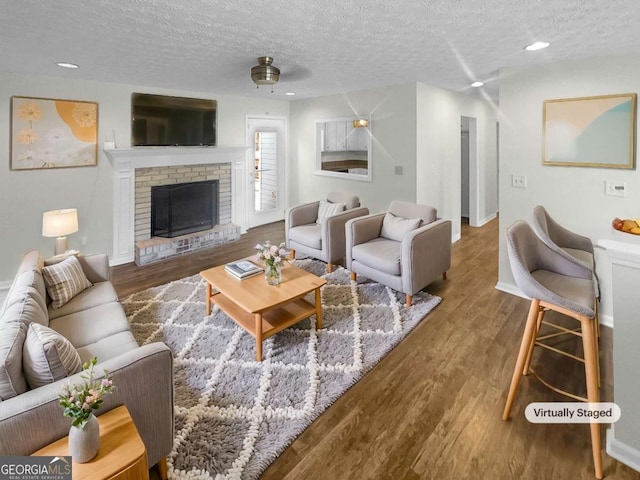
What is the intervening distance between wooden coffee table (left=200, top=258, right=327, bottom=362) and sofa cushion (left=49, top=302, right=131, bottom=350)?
775mm

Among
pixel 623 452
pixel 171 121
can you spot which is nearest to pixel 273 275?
pixel 623 452

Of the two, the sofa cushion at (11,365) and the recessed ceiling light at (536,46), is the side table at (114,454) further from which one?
the recessed ceiling light at (536,46)

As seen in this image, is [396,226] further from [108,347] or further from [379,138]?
[108,347]

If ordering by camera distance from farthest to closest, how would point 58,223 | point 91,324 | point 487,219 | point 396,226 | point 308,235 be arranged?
point 487,219 → point 308,235 → point 396,226 → point 58,223 → point 91,324

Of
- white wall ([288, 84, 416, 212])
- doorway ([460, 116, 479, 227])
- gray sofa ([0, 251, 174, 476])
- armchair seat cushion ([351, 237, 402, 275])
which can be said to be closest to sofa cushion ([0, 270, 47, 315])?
Answer: gray sofa ([0, 251, 174, 476])

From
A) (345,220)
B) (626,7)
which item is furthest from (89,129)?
(626,7)

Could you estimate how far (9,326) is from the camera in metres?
1.69

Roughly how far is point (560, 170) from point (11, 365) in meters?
4.12

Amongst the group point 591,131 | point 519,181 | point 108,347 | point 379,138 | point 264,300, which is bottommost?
point 108,347

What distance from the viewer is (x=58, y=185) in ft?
14.1

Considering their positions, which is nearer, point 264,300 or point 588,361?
point 588,361

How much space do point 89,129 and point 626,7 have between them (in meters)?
5.20

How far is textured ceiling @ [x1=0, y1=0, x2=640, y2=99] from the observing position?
214 cm

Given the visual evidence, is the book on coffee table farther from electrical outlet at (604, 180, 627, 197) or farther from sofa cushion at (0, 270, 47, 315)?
electrical outlet at (604, 180, 627, 197)
